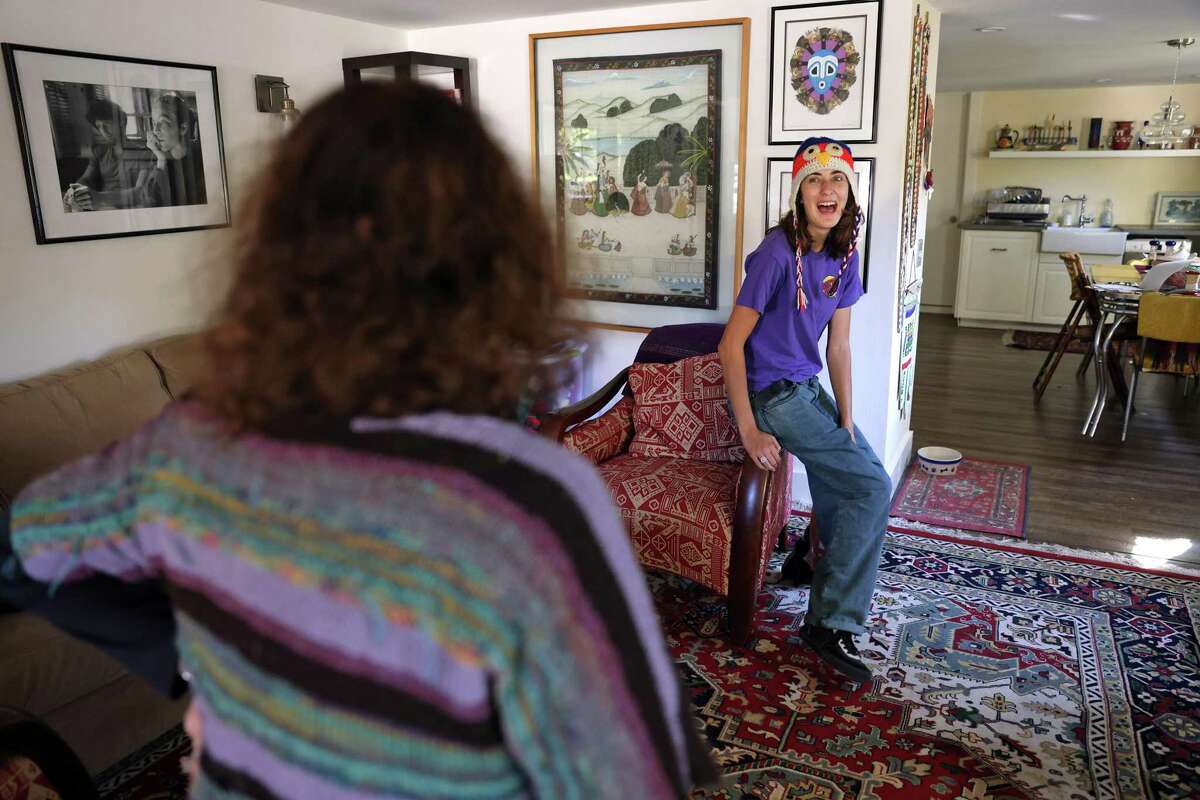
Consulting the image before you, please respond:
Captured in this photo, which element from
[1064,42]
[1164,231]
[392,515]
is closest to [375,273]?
[392,515]

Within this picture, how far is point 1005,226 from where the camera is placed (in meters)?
7.82

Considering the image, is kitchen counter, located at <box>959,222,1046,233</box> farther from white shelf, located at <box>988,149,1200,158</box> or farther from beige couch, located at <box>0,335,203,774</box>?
beige couch, located at <box>0,335,203,774</box>

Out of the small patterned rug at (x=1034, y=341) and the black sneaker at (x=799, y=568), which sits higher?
the small patterned rug at (x=1034, y=341)

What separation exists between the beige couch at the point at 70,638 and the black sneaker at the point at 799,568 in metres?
2.01

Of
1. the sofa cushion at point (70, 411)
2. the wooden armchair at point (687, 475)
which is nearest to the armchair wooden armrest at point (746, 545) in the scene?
the wooden armchair at point (687, 475)

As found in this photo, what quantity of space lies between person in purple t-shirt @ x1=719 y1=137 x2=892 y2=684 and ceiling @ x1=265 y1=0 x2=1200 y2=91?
1.63 m

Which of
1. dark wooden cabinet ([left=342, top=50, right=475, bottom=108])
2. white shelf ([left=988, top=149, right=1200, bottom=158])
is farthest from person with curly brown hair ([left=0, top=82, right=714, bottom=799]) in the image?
white shelf ([left=988, top=149, right=1200, bottom=158])

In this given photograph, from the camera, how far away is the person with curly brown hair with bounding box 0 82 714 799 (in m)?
0.66

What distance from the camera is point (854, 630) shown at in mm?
2523

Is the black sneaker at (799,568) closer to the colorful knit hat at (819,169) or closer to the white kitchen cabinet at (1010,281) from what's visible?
the colorful knit hat at (819,169)

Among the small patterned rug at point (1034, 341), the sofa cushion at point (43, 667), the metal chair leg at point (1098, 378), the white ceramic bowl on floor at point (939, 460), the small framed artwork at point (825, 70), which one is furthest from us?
the small patterned rug at point (1034, 341)

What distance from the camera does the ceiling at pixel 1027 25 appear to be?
3596 mm

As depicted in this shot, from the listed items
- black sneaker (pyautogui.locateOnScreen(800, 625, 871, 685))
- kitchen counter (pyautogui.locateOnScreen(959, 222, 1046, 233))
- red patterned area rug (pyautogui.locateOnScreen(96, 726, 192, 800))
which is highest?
kitchen counter (pyautogui.locateOnScreen(959, 222, 1046, 233))

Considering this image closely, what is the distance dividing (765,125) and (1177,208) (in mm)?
6318
